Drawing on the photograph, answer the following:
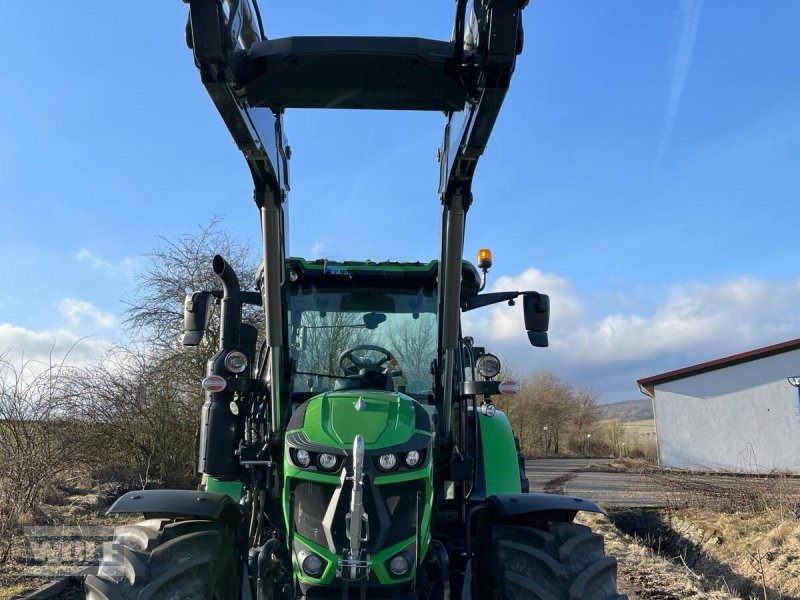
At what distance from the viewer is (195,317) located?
172 inches

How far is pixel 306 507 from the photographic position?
11.0 ft

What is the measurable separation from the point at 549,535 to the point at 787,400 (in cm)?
3094

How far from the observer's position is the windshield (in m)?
4.52

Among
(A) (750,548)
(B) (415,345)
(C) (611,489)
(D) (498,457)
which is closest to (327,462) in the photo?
(B) (415,345)

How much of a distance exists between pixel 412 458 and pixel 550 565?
2.83ft

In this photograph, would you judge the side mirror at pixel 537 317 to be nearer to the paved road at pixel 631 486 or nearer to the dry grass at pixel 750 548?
the dry grass at pixel 750 548

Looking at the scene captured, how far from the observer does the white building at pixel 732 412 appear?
29.9 metres

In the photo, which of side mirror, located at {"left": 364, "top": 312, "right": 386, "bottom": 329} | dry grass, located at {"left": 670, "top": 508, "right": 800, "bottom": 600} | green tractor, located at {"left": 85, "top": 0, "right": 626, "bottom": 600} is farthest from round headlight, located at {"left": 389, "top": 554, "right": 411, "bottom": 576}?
dry grass, located at {"left": 670, "top": 508, "right": 800, "bottom": 600}

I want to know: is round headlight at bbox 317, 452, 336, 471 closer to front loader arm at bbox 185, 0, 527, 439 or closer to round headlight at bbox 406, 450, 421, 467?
round headlight at bbox 406, 450, 421, 467

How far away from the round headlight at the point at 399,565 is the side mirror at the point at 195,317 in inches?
74.2

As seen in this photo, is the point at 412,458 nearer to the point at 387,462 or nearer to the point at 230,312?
the point at 387,462

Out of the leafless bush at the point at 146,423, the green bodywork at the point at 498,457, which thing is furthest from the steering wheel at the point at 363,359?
the leafless bush at the point at 146,423

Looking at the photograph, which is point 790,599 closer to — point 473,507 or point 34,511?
point 473,507

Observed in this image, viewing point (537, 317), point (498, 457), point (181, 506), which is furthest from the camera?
point (498, 457)
